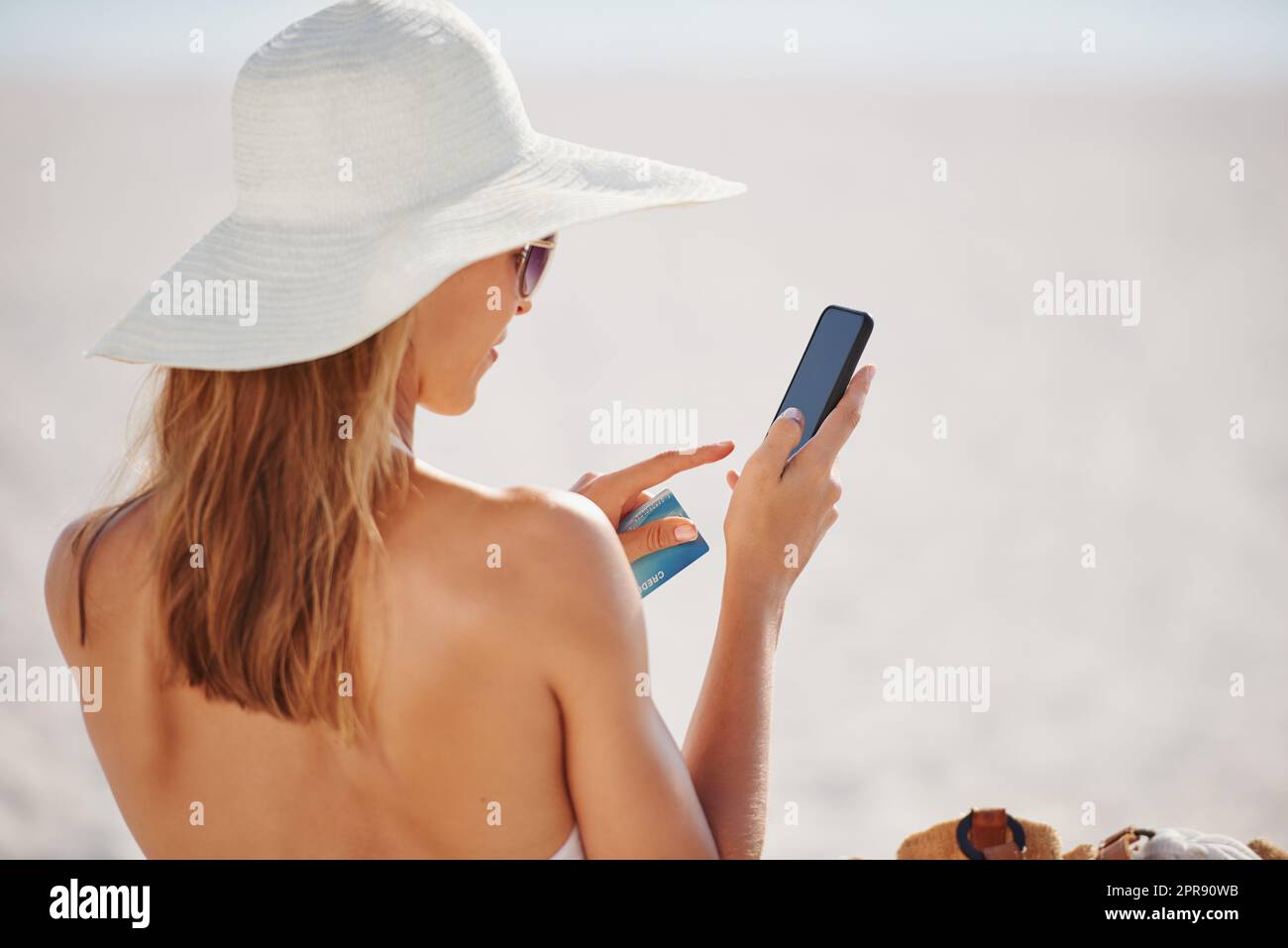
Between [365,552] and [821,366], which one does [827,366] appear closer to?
[821,366]

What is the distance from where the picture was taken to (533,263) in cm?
137

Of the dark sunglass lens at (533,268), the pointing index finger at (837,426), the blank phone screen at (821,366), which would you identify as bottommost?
the pointing index finger at (837,426)

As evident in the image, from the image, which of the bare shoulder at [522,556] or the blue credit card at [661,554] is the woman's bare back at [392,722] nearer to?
the bare shoulder at [522,556]

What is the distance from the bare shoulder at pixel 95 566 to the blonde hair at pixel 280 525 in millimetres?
38

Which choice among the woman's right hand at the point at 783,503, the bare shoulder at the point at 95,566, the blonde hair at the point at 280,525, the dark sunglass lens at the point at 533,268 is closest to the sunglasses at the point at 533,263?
the dark sunglass lens at the point at 533,268

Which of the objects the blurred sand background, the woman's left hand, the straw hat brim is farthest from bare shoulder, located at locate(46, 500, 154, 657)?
the blurred sand background

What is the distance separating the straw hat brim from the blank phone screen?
324 mm

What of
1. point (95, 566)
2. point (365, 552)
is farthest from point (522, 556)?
point (95, 566)

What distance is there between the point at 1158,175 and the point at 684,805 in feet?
20.9

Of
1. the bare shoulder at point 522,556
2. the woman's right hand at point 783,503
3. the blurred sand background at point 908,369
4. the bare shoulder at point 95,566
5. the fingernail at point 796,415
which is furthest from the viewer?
the blurred sand background at point 908,369

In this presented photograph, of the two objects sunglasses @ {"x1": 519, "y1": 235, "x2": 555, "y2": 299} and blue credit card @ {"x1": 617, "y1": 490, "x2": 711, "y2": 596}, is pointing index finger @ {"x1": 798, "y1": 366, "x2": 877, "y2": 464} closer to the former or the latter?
blue credit card @ {"x1": 617, "y1": 490, "x2": 711, "y2": 596}

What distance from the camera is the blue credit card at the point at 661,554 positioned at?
166 centimetres

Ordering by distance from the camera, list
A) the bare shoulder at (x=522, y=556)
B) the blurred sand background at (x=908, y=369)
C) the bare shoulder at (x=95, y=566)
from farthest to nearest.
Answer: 1. the blurred sand background at (x=908, y=369)
2. the bare shoulder at (x=95, y=566)
3. the bare shoulder at (x=522, y=556)
